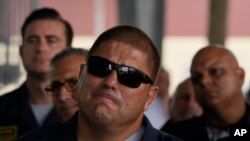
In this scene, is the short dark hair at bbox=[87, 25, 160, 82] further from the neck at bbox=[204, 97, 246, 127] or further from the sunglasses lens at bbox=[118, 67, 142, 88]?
the neck at bbox=[204, 97, 246, 127]

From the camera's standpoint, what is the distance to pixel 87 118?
3201mm

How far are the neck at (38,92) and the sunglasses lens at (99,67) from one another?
6.41 feet

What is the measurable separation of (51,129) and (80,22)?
11.4m

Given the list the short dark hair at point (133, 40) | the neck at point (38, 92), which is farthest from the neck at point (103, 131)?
the neck at point (38, 92)

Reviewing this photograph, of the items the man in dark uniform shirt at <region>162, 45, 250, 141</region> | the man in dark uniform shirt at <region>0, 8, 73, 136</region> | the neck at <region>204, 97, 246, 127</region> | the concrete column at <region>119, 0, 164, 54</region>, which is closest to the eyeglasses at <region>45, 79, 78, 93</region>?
the man in dark uniform shirt at <region>0, 8, 73, 136</region>

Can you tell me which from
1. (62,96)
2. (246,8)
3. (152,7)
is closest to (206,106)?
(62,96)

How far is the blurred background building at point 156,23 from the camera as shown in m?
7.05

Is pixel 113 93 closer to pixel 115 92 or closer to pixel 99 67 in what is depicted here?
pixel 115 92

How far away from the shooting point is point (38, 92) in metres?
5.18

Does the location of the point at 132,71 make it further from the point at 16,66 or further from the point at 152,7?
the point at 152,7

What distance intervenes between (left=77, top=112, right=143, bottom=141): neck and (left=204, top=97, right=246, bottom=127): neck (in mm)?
1586

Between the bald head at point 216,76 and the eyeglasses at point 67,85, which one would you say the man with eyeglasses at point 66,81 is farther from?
the bald head at point 216,76

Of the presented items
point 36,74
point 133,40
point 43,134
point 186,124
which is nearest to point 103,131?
point 43,134

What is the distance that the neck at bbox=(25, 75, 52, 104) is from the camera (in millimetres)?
5160
